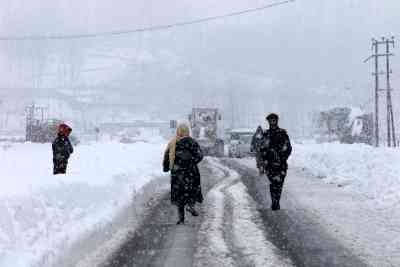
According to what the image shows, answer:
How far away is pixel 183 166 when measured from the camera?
1091 centimetres

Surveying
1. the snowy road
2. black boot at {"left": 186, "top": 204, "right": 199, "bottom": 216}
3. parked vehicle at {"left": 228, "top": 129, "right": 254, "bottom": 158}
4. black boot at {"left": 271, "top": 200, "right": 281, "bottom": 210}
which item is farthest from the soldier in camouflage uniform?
parked vehicle at {"left": 228, "top": 129, "right": 254, "bottom": 158}

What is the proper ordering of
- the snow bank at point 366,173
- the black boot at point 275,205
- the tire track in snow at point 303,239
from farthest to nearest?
1. the snow bank at point 366,173
2. the black boot at point 275,205
3. the tire track in snow at point 303,239

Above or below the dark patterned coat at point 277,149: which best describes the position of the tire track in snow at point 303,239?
below

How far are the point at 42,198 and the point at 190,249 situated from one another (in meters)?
2.19

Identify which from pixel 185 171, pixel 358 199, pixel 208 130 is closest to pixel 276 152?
pixel 185 171

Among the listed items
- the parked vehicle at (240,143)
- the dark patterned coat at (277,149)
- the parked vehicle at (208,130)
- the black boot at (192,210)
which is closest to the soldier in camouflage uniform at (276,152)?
the dark patterned coat at (277,149)

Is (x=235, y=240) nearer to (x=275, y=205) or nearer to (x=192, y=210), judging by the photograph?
(x=192, y=210)

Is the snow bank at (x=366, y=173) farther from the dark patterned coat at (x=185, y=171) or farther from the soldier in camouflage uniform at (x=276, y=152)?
the dark patterned coat at (x=185, y=171)

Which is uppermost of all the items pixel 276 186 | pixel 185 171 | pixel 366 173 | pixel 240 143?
pixel 185 171

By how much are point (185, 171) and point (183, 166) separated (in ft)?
0.36

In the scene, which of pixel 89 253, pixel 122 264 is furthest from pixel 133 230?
pixel 122 264

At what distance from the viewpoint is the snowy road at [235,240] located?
23.3 feet

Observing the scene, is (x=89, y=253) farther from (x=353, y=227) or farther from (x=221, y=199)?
(x=221, y=199)

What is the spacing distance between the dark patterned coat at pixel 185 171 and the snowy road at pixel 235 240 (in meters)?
0.45
